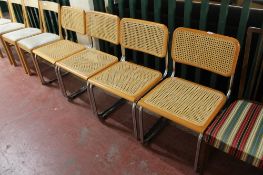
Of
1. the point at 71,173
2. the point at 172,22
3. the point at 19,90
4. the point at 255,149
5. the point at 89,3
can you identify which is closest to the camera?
the point at 255,149

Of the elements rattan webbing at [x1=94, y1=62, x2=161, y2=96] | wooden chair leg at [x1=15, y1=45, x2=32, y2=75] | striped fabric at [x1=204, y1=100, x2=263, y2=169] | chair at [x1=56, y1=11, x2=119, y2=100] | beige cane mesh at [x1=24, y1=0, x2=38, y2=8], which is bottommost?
wooden chair leg at [x1=15, y1=45, x2=32, y2=75]

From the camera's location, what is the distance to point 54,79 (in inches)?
109

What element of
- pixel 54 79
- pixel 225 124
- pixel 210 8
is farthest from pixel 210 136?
pixel 54 79

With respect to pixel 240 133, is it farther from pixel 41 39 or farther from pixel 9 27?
pixel 9 27

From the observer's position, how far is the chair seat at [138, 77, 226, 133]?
1346 mm

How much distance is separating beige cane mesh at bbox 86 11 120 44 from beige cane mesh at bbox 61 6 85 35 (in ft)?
0.23

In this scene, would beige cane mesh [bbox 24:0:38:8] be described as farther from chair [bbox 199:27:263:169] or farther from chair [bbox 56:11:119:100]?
chair [bbox 199:27:263:169]

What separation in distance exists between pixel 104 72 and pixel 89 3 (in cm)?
87

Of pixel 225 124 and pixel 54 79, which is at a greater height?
pixel 225 124

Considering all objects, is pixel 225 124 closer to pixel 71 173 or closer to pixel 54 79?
pixel 71 173

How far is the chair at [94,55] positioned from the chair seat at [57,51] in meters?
0.09

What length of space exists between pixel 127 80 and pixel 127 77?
4 centimetres

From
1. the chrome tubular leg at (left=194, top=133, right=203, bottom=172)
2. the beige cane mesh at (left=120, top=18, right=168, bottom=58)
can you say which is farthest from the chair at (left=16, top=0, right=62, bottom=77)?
the chrome tubular leg at (left=194, top=133, right=203, bottom=172)

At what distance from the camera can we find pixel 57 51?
2312 mm
